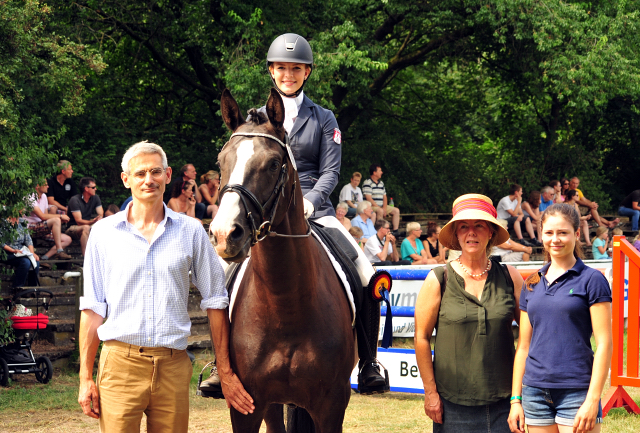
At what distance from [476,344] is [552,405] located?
47 cm

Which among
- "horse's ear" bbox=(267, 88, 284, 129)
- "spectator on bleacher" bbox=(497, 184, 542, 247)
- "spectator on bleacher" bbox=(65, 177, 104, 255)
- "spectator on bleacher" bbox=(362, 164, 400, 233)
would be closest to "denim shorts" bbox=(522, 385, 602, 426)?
"horse's ear" bbox=(267, 88, 284, 129)

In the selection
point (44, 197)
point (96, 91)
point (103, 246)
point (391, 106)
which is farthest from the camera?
point (391, 106)

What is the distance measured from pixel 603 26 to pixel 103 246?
615 inches

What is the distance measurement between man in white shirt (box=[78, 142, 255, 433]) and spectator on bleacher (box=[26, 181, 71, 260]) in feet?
24.8

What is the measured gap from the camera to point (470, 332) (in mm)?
3721

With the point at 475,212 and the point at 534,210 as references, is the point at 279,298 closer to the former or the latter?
the point at 475,212

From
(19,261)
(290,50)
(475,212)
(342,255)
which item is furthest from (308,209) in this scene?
(19,261)

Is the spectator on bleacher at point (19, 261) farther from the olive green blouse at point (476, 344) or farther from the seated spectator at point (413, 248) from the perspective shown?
the olive green blouse at point (476, 344)

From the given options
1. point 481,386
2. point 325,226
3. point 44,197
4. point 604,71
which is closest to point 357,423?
point 325,226

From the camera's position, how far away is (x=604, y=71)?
625 inches

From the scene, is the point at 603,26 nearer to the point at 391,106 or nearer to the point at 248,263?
the point at 391,106

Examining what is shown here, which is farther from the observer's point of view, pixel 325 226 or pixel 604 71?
pixel 604 71

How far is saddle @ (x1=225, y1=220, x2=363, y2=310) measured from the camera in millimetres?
4738

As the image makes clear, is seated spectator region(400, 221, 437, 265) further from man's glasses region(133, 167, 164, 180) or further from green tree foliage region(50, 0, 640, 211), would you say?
man's glasses region(133, 167, 164, 180)
